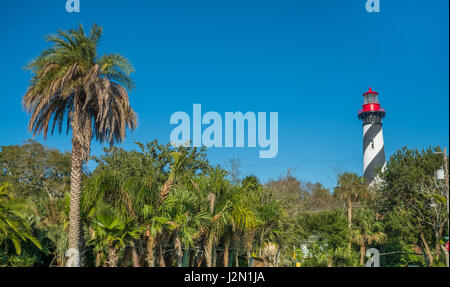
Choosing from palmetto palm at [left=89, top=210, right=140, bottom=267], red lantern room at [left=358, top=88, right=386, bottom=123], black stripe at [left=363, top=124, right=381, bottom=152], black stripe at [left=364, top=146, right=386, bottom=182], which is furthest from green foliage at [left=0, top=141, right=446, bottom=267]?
red lantern room at [left=358, top=88, right=386, bottom=123]

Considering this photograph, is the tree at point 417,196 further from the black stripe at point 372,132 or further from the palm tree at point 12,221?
the palm tree at point 12,221

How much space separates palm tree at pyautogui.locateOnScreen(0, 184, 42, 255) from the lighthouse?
35180mm

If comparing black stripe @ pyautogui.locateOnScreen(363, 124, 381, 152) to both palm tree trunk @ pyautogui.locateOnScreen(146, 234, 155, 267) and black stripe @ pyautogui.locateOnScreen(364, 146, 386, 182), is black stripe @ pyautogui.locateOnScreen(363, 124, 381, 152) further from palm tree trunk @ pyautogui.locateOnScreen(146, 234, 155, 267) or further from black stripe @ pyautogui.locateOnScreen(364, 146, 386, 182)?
palm tree trunk @ pyautogui.locateOnScreen(146, 234, 155, 267)

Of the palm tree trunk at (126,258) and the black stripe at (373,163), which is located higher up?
the black stripe at (373,163)

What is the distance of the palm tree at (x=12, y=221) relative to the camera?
1318 centimetres

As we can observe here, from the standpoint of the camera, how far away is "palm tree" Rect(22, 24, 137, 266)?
14180 mm

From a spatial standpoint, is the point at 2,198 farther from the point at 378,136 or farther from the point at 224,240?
the point at 378,136

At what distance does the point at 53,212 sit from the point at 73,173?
2.33 meters

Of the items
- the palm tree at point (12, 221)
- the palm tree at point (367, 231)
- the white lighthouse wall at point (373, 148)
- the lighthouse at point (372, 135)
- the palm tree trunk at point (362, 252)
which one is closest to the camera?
the palm tree at point (12, 221)

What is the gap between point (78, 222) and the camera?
1386 cm

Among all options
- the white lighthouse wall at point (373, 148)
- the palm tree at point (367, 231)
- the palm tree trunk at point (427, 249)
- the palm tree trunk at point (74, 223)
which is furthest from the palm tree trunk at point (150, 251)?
the white lighthouse wall at point (373, 148)

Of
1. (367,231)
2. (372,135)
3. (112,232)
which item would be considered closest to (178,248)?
(112,232)

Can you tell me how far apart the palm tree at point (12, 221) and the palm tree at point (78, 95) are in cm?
165

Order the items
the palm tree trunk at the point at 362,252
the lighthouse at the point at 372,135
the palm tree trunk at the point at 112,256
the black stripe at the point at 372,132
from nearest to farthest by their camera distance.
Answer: the palm tree trunk at the point at 112,256 < the palm tree trunk at the point at 362,252 < the lighthouse at the point at 372,135 < the black stripe at the point at 372,132
